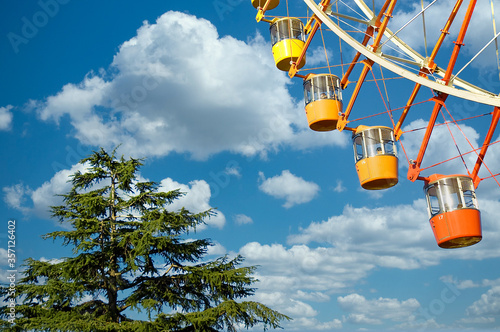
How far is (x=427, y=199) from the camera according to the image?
13648mm

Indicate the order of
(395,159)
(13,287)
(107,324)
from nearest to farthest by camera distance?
(395,159) < (107,324) < (13,287)

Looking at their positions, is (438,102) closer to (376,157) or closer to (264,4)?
(376,157)

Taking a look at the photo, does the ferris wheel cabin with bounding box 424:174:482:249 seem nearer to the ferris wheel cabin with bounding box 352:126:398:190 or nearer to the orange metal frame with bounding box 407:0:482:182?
the orange metal frame with bounding box 407:0:482:182

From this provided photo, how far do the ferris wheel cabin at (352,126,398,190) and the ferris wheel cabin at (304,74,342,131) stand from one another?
1.72m

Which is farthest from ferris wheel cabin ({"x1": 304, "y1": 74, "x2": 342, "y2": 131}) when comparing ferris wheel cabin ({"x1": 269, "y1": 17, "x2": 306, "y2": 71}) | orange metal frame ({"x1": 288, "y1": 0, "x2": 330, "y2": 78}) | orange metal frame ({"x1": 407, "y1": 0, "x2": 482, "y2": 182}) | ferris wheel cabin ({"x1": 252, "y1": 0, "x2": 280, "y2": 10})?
ferris wheel cabin ({"x1": 252, "y1": 0, "x2": 280, "y2": 10})

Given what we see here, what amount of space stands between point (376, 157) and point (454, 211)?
8.46ft

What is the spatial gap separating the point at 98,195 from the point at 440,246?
11.8 metres

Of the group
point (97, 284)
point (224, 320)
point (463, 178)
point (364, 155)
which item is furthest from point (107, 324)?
point (463, 178)

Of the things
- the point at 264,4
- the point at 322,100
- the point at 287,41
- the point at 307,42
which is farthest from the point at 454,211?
the point at 264,4

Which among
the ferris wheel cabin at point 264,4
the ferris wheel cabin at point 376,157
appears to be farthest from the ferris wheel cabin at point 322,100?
the ferris wheel cabin at point 264,4

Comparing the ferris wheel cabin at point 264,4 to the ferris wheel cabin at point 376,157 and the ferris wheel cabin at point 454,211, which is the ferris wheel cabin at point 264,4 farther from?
the ferris wheel cabin at point 454,211

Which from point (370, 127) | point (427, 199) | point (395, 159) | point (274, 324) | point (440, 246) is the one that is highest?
point (370, 127)

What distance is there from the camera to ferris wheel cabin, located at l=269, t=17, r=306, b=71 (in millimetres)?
18391

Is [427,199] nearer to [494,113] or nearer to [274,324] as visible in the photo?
[494,113]
